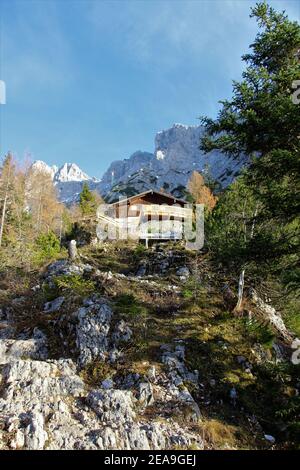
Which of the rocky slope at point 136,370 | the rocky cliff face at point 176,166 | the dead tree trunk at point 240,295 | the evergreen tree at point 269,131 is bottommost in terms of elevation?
the rocky slope at point 136,370

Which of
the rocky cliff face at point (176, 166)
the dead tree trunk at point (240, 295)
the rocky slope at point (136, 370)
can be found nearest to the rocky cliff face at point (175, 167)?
the rocky cliff face at point (176, 166)

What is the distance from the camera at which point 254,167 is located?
1016 cm

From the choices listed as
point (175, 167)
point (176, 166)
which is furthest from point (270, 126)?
point (176, 166)

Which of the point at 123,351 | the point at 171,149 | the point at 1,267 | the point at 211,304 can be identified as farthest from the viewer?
the point at 171,149

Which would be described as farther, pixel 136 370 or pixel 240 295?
pixel 240 295

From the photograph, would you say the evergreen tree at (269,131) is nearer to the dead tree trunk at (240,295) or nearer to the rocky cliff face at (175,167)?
the dead tree trunk at (240,295)

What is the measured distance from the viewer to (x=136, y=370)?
910 centimetres

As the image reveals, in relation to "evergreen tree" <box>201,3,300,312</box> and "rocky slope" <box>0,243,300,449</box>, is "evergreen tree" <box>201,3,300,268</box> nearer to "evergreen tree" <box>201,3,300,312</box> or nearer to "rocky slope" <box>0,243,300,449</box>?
"evergreen tree" <box>201,3,300,312</box>

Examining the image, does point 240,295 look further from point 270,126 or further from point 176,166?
point 176,166

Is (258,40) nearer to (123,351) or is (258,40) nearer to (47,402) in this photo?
(123,351)

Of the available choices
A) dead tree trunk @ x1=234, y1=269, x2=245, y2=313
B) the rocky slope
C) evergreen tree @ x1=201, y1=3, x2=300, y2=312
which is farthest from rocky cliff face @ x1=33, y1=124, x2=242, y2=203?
the rocky slope

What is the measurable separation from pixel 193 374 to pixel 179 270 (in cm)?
997

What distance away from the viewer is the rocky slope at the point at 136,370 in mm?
7059

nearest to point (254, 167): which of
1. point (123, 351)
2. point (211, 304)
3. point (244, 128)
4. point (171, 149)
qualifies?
point (244, 128)
